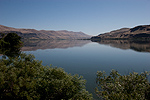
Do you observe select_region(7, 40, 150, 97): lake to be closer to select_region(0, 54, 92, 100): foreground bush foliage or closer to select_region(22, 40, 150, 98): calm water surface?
select_region(22, 40, 150, 98): calm water surface

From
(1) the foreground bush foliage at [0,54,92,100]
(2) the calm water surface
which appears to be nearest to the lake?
(2) the calm water surface

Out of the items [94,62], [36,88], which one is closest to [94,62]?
[94,62]

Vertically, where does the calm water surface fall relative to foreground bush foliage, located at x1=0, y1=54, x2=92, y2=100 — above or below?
below

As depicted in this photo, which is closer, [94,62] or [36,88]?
[36,88]

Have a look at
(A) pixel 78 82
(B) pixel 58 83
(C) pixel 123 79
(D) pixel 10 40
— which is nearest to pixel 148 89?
(C) pixel 123 79

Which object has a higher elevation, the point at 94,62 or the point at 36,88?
the point at 36,88

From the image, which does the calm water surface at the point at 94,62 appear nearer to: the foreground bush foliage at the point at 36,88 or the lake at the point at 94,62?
the lake at the point at 94,62

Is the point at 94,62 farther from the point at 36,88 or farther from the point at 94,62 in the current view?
the point at 36,88

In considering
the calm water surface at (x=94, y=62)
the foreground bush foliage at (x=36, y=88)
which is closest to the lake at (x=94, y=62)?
the calm water surface at (x=94, y=62)

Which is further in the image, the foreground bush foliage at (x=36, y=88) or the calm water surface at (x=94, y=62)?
the calm water surface at (x=94, y=62)

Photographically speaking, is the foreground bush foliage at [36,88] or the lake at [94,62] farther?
the lake at [94,62]

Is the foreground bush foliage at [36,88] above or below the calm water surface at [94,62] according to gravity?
above

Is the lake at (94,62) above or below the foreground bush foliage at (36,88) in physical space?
below

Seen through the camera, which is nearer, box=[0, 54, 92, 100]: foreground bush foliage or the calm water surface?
box=[0, 54, 92, 100]: foreground bush foliage
